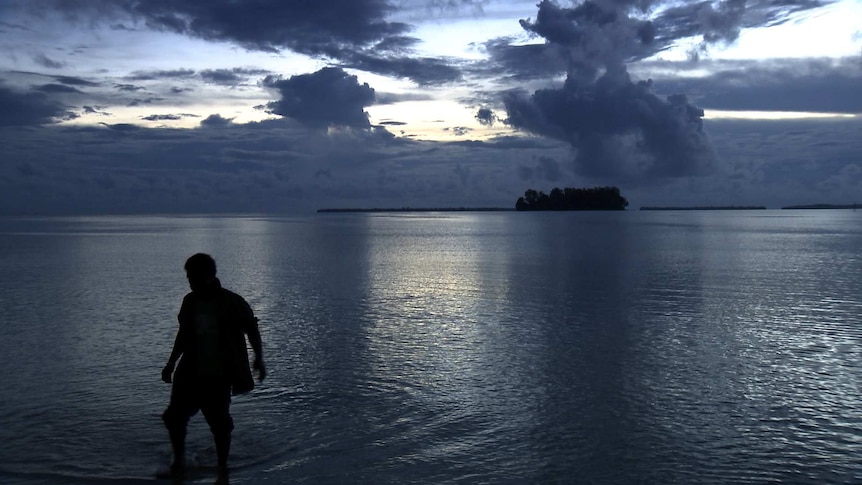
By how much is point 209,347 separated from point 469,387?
192 inches

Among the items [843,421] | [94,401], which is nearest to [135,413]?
[94,401]

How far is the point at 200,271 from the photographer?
22.0 feet

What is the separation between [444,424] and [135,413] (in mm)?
3810

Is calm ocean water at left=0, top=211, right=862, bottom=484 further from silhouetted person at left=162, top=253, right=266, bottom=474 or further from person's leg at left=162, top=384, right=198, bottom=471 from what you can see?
silhouetted person at left=162, top=253, right=266, bottom=474

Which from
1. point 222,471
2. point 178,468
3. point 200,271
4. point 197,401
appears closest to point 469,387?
point 222,471

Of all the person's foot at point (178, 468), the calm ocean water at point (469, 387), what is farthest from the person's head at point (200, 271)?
the calm ocean water at point (469, 387)

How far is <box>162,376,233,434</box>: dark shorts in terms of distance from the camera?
689 centimetres

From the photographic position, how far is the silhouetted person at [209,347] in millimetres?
6793

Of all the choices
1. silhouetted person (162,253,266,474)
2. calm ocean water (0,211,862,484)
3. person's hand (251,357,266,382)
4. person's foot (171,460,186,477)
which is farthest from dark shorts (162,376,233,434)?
calm ocean water (0,211,862,484)

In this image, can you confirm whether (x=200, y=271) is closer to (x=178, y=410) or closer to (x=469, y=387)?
(x=178, y=410)

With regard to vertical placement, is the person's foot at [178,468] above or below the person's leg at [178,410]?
below

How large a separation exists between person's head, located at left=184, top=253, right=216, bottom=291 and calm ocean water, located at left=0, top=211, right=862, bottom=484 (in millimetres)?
2030

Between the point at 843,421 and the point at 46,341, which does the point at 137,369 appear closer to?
the point at 46,341

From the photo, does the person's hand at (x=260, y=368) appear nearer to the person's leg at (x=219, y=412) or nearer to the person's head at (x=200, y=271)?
the person's leg at (x=219, y=412)
